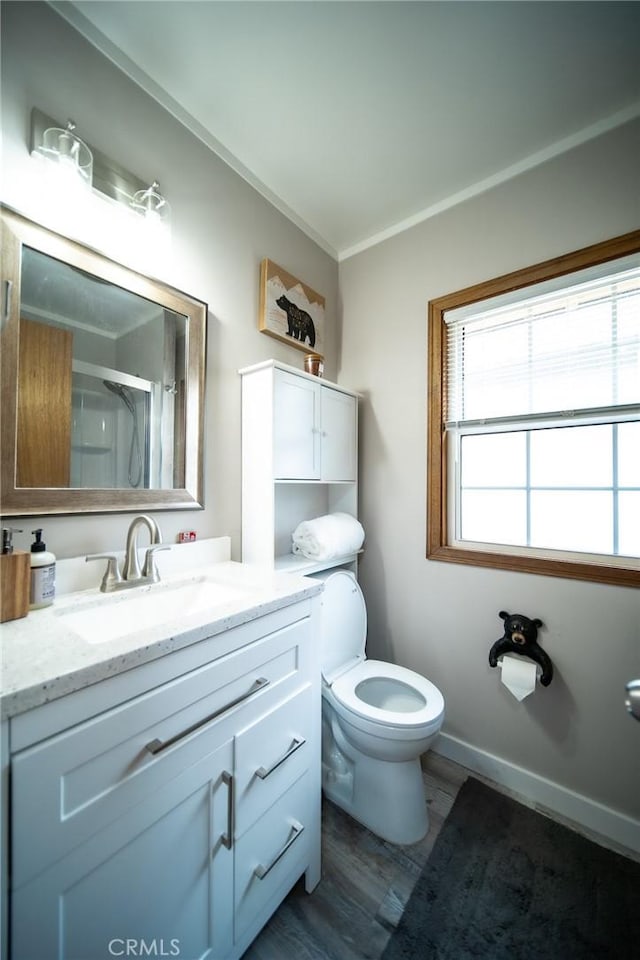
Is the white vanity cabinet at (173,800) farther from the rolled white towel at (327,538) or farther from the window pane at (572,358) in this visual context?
the window pane at (572,358)

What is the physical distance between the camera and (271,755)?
0.97 metres

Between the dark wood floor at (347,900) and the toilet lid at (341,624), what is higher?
the toilet lid at (341,624)

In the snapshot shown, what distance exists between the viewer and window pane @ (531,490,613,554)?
1448 millimetres

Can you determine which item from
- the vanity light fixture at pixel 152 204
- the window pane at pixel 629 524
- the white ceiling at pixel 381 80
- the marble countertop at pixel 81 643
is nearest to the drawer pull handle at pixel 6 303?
the vanity light fixture at pixel 152 204

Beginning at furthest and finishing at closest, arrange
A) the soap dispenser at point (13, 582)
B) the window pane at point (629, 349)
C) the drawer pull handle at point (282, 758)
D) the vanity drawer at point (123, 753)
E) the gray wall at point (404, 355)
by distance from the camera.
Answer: the window pane at point (629, 349)
the gray wall at point (404, 355)
the drawer pull handle at point (282, 758)
the soap dispenser at point (13, 582)
the vanity drawer at point (123, 753)

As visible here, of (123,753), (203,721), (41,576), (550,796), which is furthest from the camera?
(550,796)

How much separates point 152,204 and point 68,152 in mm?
253

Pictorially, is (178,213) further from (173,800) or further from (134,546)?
(173,800)

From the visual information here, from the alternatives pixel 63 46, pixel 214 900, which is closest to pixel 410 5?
pixel 63 46

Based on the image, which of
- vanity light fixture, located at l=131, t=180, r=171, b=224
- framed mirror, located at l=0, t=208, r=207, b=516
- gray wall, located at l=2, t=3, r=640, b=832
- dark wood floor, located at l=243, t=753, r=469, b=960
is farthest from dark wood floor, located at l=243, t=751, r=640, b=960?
vanity light fixture, located at l=131, t=180, r=171, b=224

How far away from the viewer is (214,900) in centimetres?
84

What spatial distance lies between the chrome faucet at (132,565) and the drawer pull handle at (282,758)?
2.08 feet

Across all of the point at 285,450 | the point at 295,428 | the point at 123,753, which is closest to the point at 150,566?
the point at 123,753

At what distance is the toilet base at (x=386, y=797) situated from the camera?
1309mm
